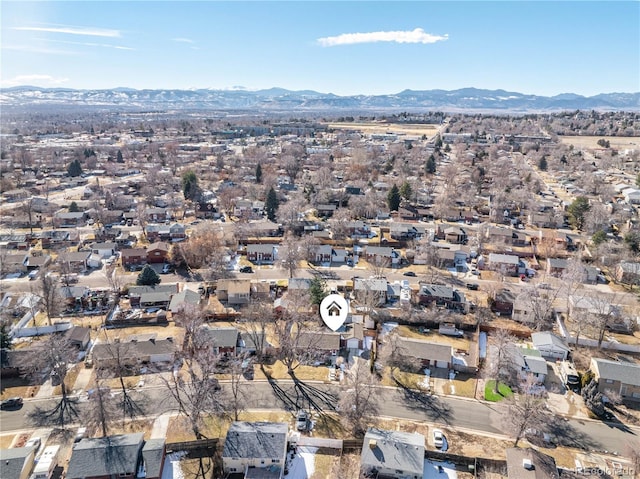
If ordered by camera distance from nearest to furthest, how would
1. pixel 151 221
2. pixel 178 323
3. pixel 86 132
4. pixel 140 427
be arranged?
1. pixel 140 427
2. pixel 178 323
3. pixel 151 221
4. pixel 86 132

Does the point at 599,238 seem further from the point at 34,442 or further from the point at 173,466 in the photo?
the point at 34,442

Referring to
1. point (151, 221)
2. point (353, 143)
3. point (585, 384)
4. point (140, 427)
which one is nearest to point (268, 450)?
point (140, 427)

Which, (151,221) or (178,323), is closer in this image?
(178,323)

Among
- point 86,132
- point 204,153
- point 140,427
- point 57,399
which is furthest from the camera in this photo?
point 86,132

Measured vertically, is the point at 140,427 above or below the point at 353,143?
below

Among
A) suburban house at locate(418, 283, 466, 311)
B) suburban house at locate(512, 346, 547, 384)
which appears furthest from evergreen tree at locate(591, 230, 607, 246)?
suburban house at locate(512, 346, 547, 384)

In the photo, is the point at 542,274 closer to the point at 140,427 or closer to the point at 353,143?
the point at 140,427

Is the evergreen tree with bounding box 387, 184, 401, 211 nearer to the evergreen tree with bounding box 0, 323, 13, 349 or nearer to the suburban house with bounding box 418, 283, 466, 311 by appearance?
the suburban house with bounding box 418, 283, 466, 311
